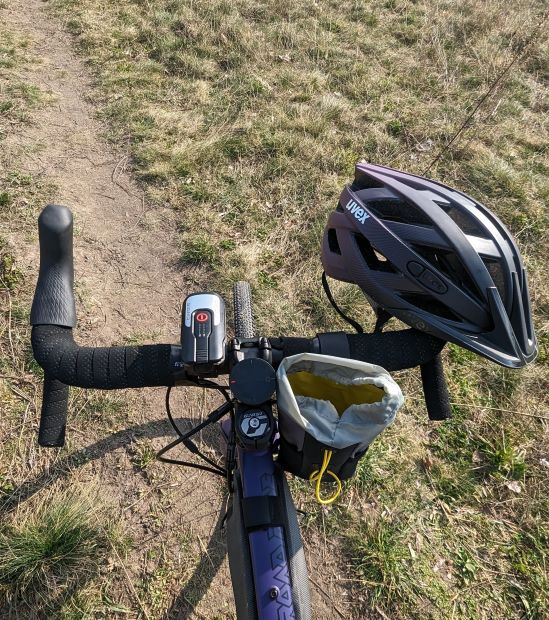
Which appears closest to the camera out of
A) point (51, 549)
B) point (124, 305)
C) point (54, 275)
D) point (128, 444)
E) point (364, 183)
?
point (54, 275)

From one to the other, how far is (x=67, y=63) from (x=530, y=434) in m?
7.48

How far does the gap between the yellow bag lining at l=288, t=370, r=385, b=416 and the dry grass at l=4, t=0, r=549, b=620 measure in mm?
2085

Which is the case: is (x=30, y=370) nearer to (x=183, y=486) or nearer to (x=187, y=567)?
(x=183, y=486)

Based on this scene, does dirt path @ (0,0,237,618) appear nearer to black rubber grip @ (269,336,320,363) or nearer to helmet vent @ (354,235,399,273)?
black rubber grip @ (269,336,320,363)

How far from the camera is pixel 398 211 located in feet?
6.16

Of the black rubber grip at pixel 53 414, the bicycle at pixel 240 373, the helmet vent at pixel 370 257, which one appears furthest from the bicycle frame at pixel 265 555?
the helmet vent at pixel 370 257

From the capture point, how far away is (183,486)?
11.6 ft

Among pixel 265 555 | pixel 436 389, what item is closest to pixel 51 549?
pixel 265 555

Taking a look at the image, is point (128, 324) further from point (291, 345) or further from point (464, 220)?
point (464, 220)

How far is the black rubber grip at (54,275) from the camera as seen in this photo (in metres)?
1.75

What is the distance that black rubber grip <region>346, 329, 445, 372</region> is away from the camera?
1.80 meters

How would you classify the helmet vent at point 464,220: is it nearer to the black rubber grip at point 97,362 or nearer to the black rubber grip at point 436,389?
the black rubber grip at point 436,389

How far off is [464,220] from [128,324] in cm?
336

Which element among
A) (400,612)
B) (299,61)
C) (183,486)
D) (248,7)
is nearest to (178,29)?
(248,7)
